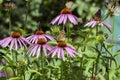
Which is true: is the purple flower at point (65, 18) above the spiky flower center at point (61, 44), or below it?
above

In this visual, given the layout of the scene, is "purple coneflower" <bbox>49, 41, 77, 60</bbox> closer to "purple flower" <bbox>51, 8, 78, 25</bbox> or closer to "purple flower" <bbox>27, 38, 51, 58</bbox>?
"purple flower" <bbox>27, 38, 51, 58</bbox>

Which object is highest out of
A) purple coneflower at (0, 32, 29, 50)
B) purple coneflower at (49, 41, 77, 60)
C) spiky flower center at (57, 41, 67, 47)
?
purple coneflower at (0, 32, 29, 50)

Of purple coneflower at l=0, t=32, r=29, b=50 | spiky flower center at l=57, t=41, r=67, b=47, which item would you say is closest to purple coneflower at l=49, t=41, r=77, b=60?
spiky flower center at l=57, t=41, r=67, b=47

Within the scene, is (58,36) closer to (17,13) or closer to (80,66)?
(80,66)

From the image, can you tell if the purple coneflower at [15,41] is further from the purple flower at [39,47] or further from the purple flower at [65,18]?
the purple flower at [65,18]

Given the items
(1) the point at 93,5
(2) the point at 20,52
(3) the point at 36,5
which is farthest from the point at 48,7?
(2) the point at 20,52

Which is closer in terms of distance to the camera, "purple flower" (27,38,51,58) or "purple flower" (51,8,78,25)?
A: "purple flower" (27,38,51,58)

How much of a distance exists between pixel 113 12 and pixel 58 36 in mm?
251

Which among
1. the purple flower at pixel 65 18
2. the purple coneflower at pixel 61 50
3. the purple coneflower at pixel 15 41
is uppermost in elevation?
the purple flower at pixel 65 18

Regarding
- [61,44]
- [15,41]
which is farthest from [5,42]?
[61,44]

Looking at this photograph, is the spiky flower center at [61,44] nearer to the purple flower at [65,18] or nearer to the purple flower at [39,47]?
the purple flower at [39,47]

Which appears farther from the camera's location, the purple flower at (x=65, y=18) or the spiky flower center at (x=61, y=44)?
the purple flower at (x=65, y=18)

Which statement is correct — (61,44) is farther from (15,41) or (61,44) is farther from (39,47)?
(15,41)

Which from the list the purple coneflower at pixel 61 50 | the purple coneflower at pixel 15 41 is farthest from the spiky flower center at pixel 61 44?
the purple coneflower at pixel 15 41
